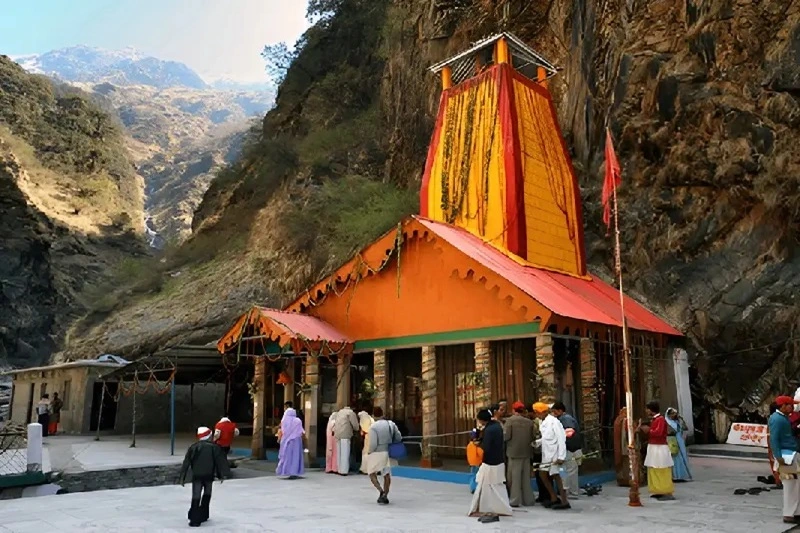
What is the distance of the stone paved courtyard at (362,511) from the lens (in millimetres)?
7512

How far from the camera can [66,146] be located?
183 ft

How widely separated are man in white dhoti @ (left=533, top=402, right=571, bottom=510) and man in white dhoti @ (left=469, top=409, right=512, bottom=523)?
0.87 m

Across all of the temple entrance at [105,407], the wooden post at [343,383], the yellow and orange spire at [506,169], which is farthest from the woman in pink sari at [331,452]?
the temple entrance at [105,407]

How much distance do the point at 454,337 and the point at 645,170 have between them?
11.9 metres

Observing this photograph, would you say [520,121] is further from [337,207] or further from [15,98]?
[15,98]

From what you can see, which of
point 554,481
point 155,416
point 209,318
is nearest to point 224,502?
point 554,481

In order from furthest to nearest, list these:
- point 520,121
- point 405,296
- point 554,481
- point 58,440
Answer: point 58,440 → point 520,121 → point 405,296 → point 554,481

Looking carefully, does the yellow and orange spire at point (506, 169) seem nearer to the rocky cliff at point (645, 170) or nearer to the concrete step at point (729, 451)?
the rocky cliff at point (645, 170)

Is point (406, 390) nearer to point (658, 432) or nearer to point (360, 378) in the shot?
point (360, 378)

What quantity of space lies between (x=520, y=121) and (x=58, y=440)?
17805mm

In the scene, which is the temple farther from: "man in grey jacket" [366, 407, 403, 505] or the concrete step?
"man in grey jacket" [366, 407, 403, 505]

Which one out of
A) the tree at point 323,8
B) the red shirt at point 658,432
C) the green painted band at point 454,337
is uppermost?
the tree at point 323,8

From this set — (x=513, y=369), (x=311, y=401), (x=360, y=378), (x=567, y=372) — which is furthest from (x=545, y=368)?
(x=360, y=378)

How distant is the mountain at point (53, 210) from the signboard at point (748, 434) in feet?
124
